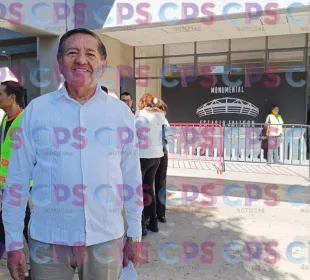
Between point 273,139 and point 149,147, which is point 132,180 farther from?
point 273,139

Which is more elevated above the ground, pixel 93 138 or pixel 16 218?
pixel 93 138

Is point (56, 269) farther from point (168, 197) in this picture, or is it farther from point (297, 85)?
point (297, 85)

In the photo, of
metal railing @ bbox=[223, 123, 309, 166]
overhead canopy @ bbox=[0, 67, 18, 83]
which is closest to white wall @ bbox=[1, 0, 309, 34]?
overhead canopy @ bbox=[0, 67, 18, 83]

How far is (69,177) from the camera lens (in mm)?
1699

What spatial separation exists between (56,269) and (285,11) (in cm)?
680

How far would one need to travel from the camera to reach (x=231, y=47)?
11.0 metres

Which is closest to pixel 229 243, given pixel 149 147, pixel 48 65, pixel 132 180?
pixel 149 147

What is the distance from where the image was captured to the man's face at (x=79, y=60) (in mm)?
1724

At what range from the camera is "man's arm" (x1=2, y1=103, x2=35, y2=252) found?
1732 millimetres

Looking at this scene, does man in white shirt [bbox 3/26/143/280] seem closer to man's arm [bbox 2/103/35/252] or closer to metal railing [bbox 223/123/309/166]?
man's arm [bbox 2/103/35/252]

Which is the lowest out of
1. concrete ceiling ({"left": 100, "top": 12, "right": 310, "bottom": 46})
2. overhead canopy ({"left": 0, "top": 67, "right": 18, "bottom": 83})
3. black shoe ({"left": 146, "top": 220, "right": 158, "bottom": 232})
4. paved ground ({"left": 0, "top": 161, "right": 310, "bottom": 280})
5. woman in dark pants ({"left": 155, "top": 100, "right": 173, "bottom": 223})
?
paved ground ({"left": 0, "top": 161, "right": 310, "bottom": 280})

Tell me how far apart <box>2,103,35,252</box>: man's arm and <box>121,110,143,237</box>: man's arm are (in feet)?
1.63

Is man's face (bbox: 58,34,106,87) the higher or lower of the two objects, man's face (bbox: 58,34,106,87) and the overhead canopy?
the lower

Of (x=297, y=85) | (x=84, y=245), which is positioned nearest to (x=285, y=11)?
(x=297, y=85)
